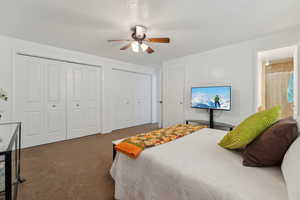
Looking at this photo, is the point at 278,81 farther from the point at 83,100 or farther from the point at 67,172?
the point at 83,100

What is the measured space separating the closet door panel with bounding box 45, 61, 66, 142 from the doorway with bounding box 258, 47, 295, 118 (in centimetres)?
477

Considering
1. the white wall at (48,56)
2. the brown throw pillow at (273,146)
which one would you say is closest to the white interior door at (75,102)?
the white wall at (48,56)

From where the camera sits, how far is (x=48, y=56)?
10.1ft

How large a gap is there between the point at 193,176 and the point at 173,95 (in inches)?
138

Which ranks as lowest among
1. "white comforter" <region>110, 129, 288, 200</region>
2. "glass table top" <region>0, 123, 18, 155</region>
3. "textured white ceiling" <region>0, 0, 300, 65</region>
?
"white comforter" <region>110, 129, 288, 200</region>

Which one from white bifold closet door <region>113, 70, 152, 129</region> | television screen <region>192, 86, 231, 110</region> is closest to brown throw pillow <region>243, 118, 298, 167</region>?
television screen <region>192, 86, 231, 110</region>

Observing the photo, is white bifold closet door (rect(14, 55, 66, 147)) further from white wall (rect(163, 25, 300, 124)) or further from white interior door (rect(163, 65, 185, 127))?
white wall (rect(163, 25, 300, 124))

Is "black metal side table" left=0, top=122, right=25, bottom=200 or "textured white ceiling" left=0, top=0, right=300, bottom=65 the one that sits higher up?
"textured white ceiling" left=0, top=0, right=300, bottom=65

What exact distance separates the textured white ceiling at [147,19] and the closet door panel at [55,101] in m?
0.64

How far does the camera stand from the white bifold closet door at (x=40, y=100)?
2859mm

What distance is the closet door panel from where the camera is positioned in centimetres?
319

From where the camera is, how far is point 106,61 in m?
4.06

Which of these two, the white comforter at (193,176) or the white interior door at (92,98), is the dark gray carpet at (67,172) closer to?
the white comforter at (193,176)

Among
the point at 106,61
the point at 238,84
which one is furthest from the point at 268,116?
the point at 106,61
